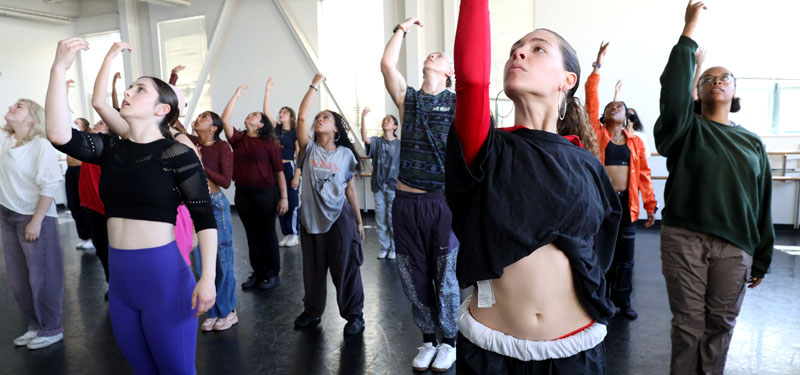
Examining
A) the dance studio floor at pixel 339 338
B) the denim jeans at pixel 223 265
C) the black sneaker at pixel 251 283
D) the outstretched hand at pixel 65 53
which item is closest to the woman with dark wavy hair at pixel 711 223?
the dance studio floor at pixel 339 338

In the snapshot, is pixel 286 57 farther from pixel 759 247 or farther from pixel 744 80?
pixel 759 247

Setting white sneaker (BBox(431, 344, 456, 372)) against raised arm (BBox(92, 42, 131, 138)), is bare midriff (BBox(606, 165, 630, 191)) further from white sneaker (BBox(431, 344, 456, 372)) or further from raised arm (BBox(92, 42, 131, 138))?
raised arm (BBox(92, 42, 131, 138))

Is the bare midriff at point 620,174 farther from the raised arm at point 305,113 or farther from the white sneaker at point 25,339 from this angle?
the white sneaker at point 25,339

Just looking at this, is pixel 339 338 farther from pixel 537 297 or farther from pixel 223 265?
pixel 537 297

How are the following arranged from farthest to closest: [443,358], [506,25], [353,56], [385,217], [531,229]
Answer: [353,56] < [506,25] < [385,217] < [443,358] < [531,229]

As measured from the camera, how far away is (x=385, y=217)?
223 inches

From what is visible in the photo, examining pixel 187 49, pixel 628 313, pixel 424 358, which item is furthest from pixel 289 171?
pixel 628 313

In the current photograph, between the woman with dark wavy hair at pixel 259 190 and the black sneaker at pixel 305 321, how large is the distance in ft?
3.21

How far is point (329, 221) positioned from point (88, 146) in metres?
1.60

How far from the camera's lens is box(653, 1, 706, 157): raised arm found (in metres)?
1.92

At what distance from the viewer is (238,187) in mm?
4352

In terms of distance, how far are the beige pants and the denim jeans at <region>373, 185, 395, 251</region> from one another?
3.49 m

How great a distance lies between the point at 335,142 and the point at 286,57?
570 centimetres

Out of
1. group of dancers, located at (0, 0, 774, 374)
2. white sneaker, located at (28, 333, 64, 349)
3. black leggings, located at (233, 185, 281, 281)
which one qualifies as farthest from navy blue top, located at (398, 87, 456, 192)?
white sneaker, located at (28, 333, 64, 349)
